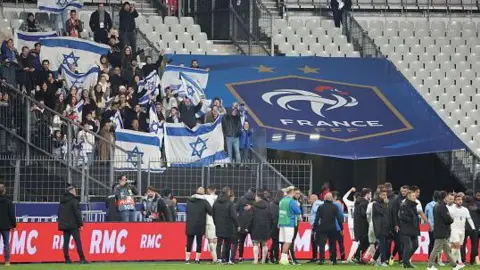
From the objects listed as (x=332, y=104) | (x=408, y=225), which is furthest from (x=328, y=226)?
(x=332, y=104)

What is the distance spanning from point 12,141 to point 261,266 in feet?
29.5

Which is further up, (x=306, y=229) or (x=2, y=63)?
(x=2, y=63)

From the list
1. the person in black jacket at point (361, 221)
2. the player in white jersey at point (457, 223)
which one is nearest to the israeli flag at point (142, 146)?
the person in black jacket at point (361, 221)

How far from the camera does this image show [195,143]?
Result: 42875mm

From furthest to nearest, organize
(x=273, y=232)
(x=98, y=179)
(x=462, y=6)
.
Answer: (x=462, y=6) → (x=98, y=179) → (x=273, y=232)

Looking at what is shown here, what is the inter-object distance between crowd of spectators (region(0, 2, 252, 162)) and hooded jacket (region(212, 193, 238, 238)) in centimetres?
546

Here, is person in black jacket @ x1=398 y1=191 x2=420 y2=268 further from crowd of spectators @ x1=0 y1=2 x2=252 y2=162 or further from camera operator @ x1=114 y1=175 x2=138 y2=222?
crowd of spectators @ x1=0 y1=2 x2=252 y2=162

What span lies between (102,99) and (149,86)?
1838mm

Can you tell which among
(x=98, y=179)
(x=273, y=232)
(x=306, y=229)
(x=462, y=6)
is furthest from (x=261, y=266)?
(x=462, y=6)

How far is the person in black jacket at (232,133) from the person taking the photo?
42812mm

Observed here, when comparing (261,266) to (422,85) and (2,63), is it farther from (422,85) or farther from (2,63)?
(422,85)

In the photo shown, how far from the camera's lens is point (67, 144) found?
3988 cm

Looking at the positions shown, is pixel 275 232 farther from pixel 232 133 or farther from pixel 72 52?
pixel 72 52

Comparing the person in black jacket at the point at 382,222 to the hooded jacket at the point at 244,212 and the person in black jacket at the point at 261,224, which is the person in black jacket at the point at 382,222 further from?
the hooded jacket at the point at 244,212
